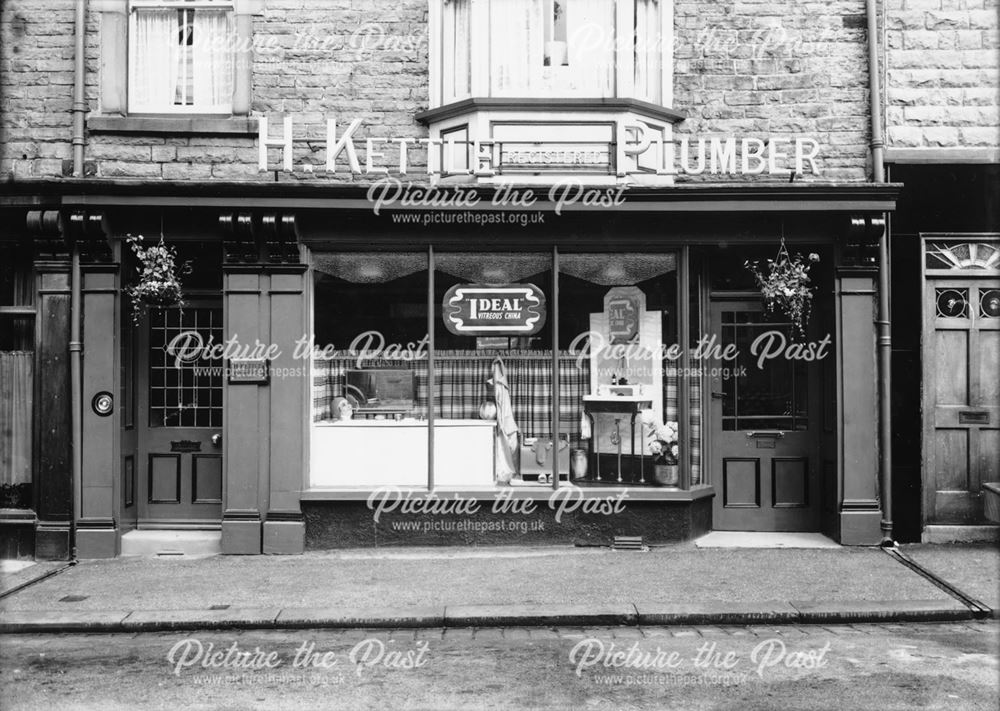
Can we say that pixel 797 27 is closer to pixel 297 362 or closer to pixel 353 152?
pixel 353 152

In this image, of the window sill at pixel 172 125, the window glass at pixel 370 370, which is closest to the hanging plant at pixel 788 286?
the window glass at pixel 370 370

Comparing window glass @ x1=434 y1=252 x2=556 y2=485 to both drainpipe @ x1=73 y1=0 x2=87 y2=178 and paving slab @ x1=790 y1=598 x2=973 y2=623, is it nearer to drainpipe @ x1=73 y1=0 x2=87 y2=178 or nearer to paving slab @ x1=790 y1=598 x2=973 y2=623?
paving slab @ x1=790 y1=598 x2=973 y2=623

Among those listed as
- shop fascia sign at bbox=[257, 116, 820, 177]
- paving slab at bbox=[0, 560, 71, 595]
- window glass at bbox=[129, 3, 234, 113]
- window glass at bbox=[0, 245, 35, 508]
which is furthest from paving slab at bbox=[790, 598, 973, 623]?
window glass at bbox=[0, 245, 35, 508]

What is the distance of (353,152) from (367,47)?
64.8 inches

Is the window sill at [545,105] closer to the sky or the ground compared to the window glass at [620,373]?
closer to the sky

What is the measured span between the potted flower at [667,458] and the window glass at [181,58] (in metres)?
6.40

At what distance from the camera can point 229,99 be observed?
1098 centimetres

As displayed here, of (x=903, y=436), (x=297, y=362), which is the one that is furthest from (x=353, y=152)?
(x=903, y=436)

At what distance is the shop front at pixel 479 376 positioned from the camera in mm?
10344

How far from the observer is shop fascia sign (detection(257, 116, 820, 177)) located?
10.1m

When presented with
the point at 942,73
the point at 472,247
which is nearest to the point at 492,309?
the point at 472,247

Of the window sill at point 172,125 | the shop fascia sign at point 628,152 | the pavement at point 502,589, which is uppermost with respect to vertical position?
the window sill at point 172,125

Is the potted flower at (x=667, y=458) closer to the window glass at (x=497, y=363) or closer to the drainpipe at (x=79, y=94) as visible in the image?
the window glass at (x=497, y=363)

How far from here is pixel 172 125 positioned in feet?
35.2
